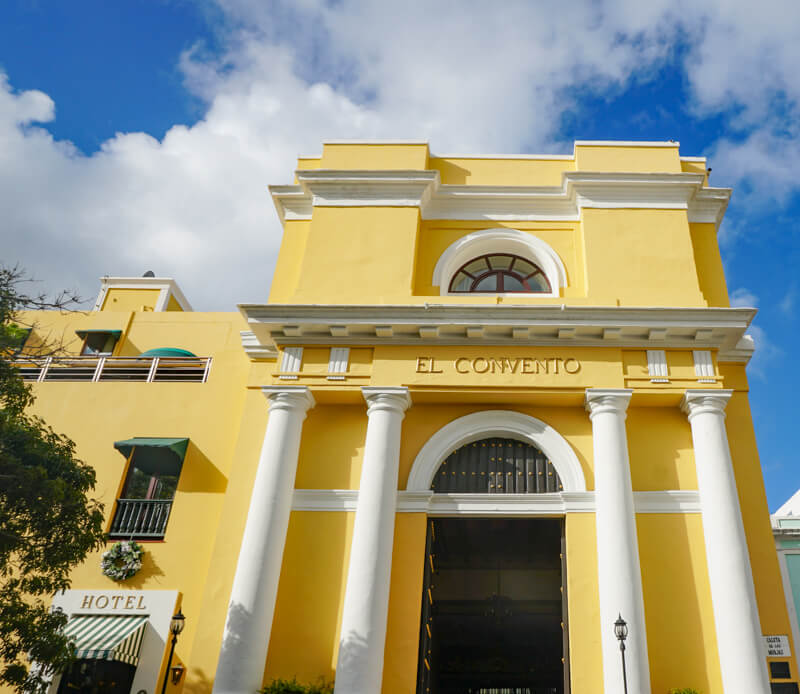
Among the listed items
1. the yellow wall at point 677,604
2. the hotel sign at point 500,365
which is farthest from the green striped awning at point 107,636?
the yellow wall at point 677,604

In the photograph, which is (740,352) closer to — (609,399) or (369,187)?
(609,399)

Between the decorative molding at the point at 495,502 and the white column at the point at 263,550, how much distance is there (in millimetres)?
649

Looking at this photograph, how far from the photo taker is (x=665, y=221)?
15547 millimetres

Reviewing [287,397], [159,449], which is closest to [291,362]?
[287,397]

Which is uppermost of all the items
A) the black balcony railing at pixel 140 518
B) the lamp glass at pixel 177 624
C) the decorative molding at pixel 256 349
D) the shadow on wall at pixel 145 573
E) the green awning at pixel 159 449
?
the decorative molding at pixel 256 349

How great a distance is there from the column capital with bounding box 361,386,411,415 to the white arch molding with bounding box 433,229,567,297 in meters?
3.04

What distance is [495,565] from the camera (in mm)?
17828

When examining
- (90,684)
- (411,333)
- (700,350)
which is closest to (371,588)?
(411,333)

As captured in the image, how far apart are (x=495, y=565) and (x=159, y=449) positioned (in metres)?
8.53

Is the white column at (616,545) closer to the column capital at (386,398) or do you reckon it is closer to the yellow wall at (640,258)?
the yellow wall at (640,258)

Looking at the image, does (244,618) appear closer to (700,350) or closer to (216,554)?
(216,554)

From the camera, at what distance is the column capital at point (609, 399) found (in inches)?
520

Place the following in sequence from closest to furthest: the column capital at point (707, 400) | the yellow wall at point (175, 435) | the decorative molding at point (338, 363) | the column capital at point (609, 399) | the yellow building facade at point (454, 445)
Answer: the yellow building facade at point (454, 445)
the column capital at point (707, 400)
the column capital at point (609, 399)
the yellow wall at point (175, 435)
the decorative molding at point (338, 363)

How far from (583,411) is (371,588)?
5286 mm
